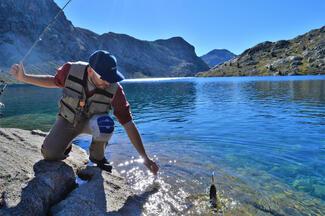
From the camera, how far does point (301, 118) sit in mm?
24953

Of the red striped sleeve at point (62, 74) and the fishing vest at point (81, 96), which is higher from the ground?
the red striped sleeve at point (62, 74)

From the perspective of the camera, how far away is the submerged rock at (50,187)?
20.5 feet

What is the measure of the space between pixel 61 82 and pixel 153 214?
389 centimetres

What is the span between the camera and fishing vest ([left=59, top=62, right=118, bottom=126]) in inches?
308

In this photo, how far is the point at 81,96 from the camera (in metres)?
7.88

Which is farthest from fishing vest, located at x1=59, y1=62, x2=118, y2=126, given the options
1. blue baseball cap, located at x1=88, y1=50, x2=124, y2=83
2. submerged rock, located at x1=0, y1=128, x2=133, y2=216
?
submerged rock, located at x1=0, y1=128, x2=133, y2=216

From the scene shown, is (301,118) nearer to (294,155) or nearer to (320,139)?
(320,139)

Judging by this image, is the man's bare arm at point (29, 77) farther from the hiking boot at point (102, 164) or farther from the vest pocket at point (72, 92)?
the hiking boot at point (102, 164)

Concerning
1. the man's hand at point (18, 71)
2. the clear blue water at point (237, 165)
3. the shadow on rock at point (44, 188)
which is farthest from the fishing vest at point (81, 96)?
the clear blue water at point (237, 165)

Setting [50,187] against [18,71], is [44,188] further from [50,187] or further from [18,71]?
[18,71]

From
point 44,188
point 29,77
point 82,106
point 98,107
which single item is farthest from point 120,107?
point 44,188

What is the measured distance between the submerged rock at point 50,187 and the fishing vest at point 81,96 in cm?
138

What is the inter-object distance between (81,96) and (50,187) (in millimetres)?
2166

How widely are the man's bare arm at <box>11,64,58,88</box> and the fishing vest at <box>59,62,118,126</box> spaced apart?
0.50 meters
